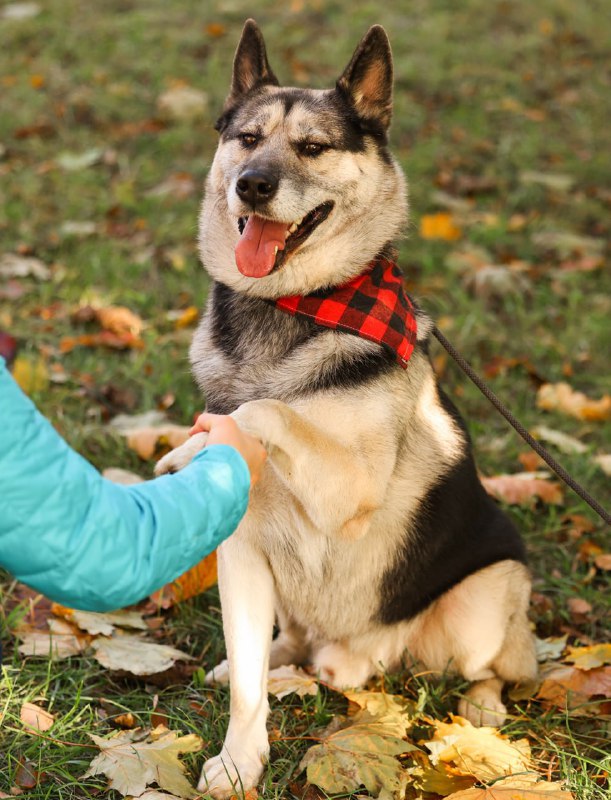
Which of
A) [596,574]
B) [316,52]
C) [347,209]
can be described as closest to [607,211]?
[316,52]

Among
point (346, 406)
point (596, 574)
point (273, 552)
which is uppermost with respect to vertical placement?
point (346, 406)

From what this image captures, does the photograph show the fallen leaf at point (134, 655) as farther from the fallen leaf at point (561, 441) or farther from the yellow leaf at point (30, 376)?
the fallen leaf at point (561, 441)

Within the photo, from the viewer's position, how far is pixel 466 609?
2.97 meters

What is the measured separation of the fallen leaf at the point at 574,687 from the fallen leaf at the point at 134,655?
3.79 ft

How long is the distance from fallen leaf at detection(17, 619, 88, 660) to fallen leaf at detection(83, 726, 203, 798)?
0.43 m

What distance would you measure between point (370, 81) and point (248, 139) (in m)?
0.43

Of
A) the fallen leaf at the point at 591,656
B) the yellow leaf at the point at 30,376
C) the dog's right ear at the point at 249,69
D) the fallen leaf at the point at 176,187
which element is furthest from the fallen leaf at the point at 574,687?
the fallen leaf at the point at 176,187

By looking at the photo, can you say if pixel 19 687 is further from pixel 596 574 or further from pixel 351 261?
pixel 596 574

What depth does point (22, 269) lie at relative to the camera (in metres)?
5.46

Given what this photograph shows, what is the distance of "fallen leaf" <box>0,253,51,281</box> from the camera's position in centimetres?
545

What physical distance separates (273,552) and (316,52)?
661 centimetres

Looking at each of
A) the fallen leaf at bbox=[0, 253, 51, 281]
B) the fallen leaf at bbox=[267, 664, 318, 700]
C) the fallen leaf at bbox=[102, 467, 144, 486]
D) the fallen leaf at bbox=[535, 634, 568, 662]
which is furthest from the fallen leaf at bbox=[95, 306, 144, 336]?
the fallen leaf at bbox=[535, 634, 568, 662]

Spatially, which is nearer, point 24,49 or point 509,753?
point 509,753

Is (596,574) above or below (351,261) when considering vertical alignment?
below
